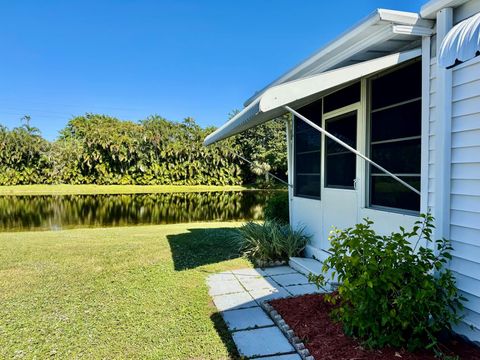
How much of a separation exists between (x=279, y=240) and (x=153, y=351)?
286cm

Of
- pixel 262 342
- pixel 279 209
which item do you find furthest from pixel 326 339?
pixel 279 209

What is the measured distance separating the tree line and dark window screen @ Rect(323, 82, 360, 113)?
19.5 m

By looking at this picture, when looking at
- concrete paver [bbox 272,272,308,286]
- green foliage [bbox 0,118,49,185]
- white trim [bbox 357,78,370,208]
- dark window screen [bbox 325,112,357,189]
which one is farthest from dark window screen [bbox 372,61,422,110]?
green foliage [bbox 0,118,49,185]

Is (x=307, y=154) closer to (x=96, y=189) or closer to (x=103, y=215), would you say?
(x=103, y=215)

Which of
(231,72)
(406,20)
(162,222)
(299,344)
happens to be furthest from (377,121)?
(231,72)

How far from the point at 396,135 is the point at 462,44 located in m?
1.83

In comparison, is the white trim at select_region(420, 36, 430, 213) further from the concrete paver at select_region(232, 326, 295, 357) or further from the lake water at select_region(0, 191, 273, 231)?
the lake water at select_region(0, 191, 273, 231)

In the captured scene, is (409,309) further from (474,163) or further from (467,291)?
(474,163)

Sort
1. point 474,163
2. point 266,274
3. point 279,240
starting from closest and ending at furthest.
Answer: point 474,163
point 266,274
point 279,240

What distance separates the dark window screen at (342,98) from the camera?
403 cm

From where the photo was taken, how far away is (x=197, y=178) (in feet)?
88.5

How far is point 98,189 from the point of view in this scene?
77.5ft

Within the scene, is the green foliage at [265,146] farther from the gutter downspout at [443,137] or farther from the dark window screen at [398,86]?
the gutter downspout at [443,137]

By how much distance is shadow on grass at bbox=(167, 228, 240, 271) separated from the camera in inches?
205
